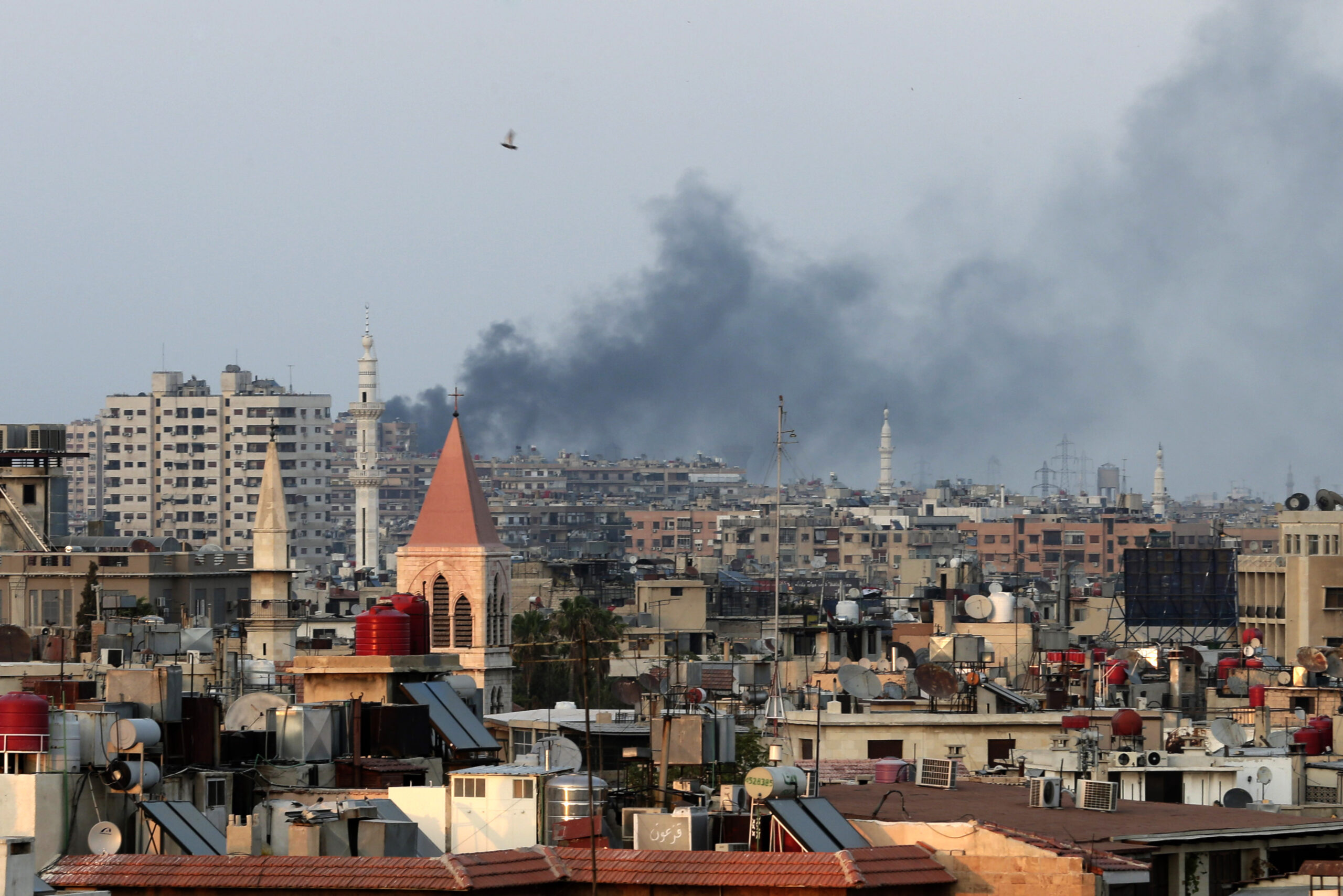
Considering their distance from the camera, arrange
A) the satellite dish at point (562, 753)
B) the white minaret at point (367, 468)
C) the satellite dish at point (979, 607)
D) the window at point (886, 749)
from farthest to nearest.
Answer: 1. the white minaret at point (367, 468)
2. the satellite dish at point (979, 607)
3. the window at point (886, 749)
4. the satellite dish at point (562, 753)

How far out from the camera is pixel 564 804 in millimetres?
20750

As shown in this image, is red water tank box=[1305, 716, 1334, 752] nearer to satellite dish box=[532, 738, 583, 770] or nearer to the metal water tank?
satellite dish box=[532, 738, 583, 770]

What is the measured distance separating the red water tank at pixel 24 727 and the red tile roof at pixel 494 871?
1.27 metres

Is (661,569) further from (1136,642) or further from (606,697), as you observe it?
(606,697)

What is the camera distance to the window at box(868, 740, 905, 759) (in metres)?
35.3

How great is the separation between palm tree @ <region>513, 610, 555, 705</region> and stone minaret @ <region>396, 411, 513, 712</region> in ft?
2.82

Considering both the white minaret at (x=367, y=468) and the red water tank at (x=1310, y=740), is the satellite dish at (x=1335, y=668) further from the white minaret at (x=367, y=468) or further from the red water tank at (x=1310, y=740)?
the white minaret at (x=367, y=468)

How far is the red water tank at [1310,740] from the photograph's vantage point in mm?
33531

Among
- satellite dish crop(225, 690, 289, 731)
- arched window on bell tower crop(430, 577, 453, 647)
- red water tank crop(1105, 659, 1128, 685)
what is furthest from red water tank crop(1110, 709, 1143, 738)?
arched window on bell tower crop(430, 577, 453, 647)

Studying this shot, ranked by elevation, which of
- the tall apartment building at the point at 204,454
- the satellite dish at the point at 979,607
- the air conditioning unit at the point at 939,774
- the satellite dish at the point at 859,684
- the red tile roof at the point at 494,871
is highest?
the tall apartment building at the point at 204,454

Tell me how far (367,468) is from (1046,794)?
5801 inches

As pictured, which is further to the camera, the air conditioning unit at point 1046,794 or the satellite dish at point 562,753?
the satellite dish at point 562,753

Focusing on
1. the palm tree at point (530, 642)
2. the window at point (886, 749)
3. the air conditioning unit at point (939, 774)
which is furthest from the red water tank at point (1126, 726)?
the palm tree at point (530, 642)

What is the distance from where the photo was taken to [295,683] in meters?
33.7
